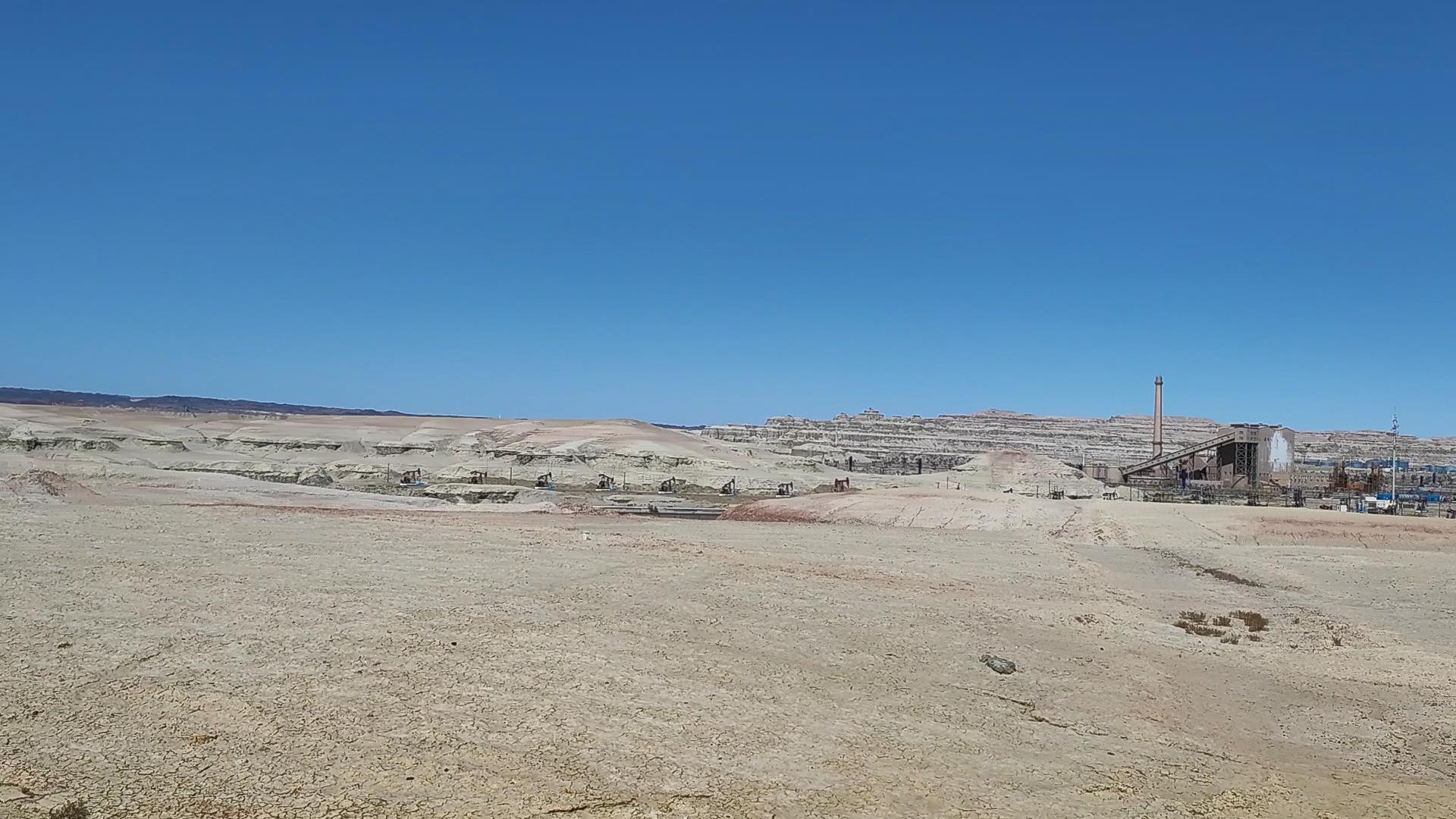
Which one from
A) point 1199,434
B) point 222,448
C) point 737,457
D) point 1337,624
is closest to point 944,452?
point 737,457

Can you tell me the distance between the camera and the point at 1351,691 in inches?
560

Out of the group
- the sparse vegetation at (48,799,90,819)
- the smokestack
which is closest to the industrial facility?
the smokestack

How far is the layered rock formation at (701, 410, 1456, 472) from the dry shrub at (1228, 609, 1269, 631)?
8034 centimetres

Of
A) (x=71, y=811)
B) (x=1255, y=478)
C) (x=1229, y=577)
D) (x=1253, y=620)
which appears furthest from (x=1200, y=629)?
(x=1255, y=478)

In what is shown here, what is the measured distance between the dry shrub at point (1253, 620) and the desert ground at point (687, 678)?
0.46 feet

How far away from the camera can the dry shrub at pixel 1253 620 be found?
18.5 meters

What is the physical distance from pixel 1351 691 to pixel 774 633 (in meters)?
8.95

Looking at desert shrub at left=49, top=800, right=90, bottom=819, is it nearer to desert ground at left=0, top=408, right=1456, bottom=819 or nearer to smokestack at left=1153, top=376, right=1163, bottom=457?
desert ground at left=0, top=408, right=1456, bottom=819

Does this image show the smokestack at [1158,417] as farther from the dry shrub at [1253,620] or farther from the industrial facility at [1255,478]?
the dry shrub at [1253,620]

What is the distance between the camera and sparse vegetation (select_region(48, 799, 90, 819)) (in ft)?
25.8

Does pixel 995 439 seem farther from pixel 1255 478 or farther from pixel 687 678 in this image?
pixel 687 678

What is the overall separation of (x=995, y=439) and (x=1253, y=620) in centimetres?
11312

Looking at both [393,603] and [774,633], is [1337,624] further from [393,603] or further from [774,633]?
[393,603]

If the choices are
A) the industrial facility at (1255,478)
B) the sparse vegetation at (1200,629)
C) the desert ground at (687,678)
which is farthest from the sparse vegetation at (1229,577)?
the industrial facility at (1255,478)
